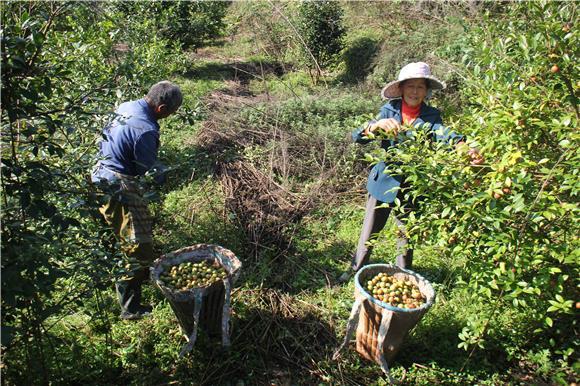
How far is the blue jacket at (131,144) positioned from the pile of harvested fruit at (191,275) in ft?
2.58

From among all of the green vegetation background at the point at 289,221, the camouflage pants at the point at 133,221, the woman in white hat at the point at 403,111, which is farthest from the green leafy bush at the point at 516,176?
the camouflage pants at the point at 133,221

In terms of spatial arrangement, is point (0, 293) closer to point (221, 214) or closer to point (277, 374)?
point (277, 374)

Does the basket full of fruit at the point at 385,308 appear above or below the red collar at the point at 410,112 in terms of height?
below

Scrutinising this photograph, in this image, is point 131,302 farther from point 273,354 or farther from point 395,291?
point 395,291

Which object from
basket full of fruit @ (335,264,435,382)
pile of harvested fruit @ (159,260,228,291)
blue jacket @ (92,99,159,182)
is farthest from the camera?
blue jacket @ (92,99,159,182)

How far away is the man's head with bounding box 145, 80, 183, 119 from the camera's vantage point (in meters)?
3.26

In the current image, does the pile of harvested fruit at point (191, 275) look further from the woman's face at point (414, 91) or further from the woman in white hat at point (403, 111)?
the woman's face at point (414, 91)

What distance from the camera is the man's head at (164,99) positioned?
10.7 feet

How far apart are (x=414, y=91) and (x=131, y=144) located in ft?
7.01

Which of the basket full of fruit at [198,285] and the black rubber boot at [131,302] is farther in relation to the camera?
the black rubber boot at [131,302]

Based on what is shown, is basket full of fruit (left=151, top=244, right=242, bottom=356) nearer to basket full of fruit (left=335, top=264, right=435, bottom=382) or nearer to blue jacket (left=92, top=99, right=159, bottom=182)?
blue jacket (left=92, top=99, right=159, bottom=182)

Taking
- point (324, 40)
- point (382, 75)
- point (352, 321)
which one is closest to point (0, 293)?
point (352, 321)

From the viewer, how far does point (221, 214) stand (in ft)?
15.1

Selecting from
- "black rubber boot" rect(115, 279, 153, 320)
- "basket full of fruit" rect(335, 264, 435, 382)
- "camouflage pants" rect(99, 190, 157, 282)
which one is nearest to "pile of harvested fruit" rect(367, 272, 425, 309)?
"basket full of fruit" rect(335, 264, 435, 382)
